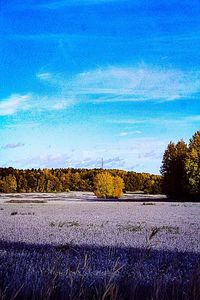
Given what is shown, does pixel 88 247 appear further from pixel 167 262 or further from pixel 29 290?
pixel 29 290

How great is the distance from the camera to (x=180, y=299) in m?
4.09

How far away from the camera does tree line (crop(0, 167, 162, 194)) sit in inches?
5359

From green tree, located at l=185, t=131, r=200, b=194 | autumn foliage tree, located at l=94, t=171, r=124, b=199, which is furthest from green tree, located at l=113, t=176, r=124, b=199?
green tree, located at l=185, t=131, r=200, b=194

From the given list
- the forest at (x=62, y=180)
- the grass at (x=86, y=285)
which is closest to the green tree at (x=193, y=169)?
the forest at (x=62, y=180)

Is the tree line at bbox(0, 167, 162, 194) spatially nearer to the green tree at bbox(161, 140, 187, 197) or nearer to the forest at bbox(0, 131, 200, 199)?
the forest at bbox(0, 131, 200, 199)

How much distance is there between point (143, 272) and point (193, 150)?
2489 inches

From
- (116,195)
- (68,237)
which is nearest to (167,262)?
(68,237)

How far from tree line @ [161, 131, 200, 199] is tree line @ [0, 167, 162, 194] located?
59231mm

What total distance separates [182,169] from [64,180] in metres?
73.1

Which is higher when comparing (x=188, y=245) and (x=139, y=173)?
(x=139, y=173)

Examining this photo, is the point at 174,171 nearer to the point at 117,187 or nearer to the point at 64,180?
the point at 117,187

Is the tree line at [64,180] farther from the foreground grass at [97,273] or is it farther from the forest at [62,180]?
the foreground grass at [97,273]

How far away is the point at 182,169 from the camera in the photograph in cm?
7112

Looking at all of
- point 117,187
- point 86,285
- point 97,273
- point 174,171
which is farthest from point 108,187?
point 86,285
